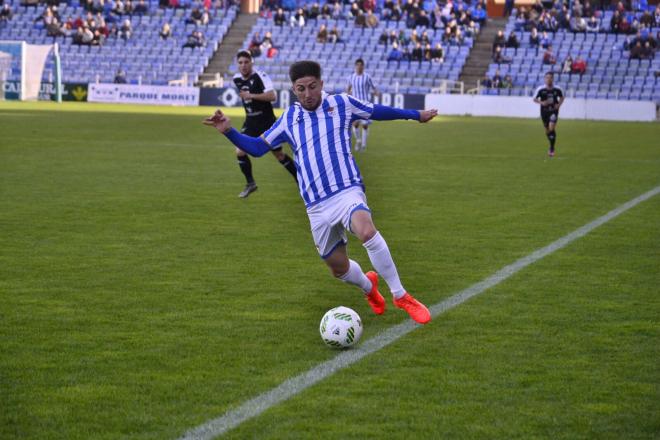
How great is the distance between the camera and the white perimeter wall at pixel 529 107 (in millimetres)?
43219

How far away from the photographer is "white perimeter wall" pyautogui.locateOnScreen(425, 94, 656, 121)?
43.2 meters

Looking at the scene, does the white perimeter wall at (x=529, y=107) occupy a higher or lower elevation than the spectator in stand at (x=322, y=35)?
lower

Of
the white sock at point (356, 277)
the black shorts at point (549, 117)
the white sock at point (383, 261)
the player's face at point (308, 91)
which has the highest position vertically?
the player's face at point (308, 91)

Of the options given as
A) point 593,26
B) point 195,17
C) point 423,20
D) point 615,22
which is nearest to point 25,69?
point 195,17

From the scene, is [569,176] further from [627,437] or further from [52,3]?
[52,3]

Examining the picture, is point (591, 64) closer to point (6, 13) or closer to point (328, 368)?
point (6, 13)

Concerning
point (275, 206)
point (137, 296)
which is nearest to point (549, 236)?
point (275, 206)

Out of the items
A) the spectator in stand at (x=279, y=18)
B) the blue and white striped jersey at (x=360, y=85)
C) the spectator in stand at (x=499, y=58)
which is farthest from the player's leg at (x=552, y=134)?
the spectator in stand at (x=279, y=18)

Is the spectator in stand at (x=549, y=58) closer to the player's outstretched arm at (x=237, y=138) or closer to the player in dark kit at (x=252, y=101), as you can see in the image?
the player in dark kit at (x=252, y=101)

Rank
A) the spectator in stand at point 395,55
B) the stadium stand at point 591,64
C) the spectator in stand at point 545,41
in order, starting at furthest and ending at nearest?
the spectator in stand at point 395,55
the spectator in stand at point 545,41
the stadium stand at point 591,64

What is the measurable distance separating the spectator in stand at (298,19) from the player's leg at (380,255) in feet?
159

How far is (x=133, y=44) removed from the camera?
55812 mm

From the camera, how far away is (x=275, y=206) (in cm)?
1437

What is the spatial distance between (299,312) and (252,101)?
868 centimetres
